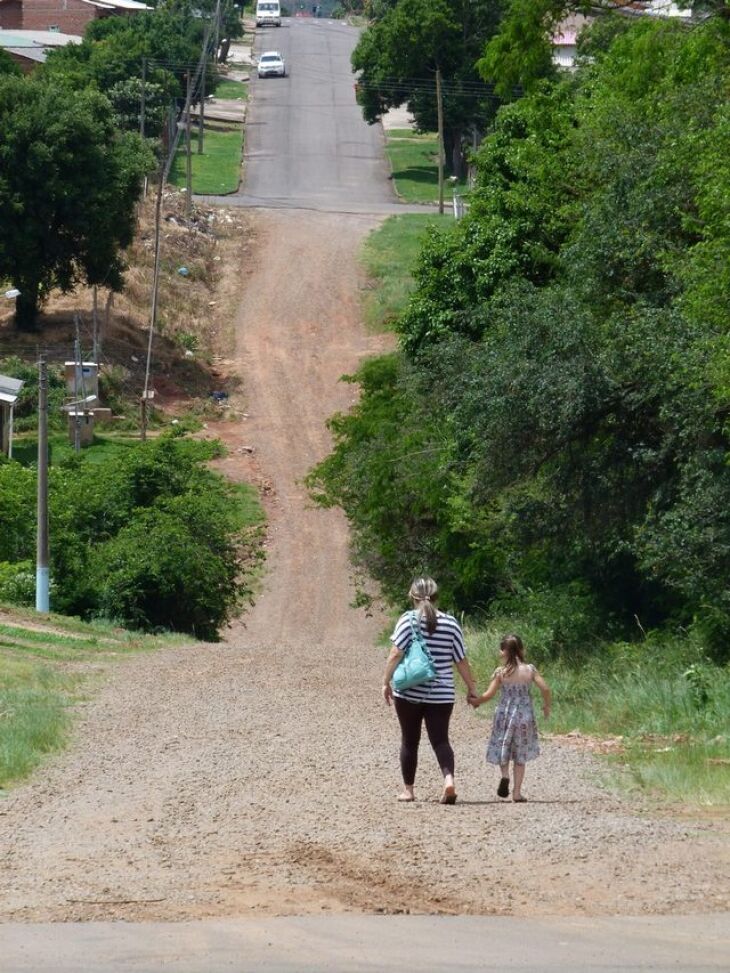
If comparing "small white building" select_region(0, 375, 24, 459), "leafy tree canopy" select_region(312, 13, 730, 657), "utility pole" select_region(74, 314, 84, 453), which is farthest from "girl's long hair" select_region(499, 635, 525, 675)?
"small white building" select_region(0, 375, 24, 459)

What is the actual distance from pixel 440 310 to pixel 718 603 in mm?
16384

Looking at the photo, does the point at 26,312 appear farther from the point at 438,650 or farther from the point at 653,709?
the point at 438,650

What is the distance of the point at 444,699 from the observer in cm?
1043

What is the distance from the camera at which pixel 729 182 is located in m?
16.5

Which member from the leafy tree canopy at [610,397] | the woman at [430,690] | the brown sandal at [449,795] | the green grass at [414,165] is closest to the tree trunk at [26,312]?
the green grass at [414,165]

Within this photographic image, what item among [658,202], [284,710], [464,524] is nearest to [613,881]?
[284,710]

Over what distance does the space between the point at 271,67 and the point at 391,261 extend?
131 feet

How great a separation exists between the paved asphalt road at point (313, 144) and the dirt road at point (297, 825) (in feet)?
182

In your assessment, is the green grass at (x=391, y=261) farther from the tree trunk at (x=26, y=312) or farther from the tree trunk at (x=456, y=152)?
the tree trunk at (x=26, y=312)

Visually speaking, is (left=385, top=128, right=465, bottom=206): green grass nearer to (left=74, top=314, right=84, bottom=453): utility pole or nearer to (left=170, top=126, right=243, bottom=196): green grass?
(left=170, top=126, right=243, bottom=196): green grass

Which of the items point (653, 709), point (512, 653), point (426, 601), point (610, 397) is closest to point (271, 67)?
point (610, 397)

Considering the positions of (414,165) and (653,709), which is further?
(414,165)

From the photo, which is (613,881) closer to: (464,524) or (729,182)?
(729,182)

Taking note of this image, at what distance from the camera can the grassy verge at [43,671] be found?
13383 mm
